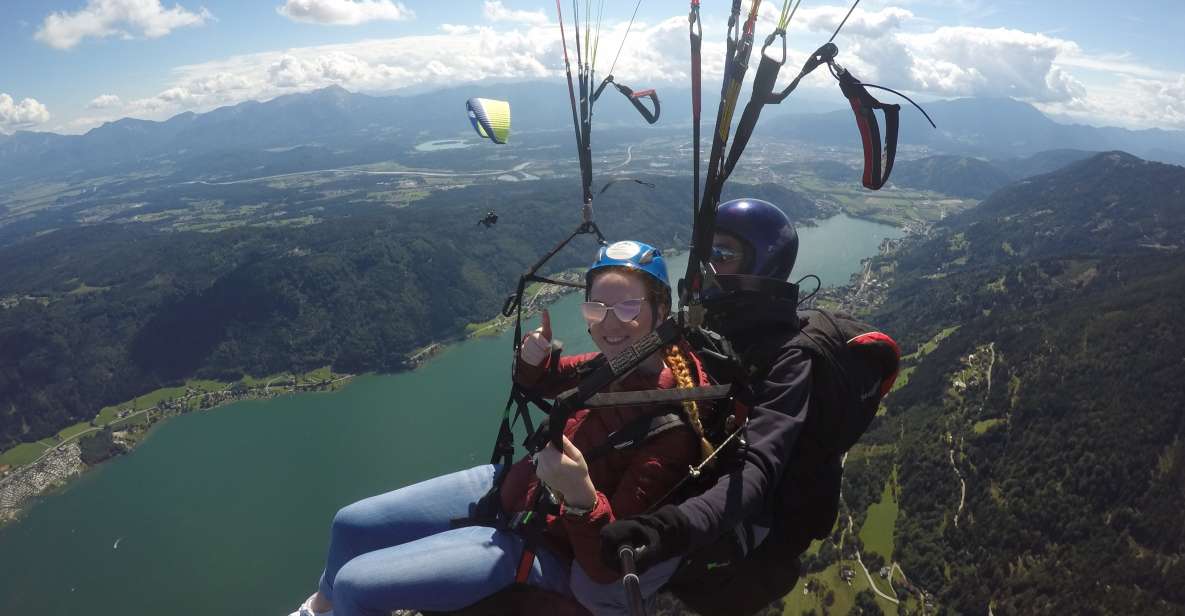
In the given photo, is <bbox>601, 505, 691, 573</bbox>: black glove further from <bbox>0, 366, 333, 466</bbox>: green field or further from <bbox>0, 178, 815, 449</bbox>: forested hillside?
<bbox>0, 366, 333, 466</bbox>: green field

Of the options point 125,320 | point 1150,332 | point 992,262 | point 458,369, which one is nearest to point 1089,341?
point 1150,332

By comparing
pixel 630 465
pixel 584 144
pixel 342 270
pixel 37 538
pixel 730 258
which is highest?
pixel 584 144

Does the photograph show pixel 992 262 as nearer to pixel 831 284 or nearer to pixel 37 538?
pixel 831 284

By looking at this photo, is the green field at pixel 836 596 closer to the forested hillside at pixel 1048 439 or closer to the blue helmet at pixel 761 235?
the forested hillside at pixel 1048 439

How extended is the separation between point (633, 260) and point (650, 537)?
1.16 meters

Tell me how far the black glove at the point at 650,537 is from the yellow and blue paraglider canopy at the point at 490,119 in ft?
30.0

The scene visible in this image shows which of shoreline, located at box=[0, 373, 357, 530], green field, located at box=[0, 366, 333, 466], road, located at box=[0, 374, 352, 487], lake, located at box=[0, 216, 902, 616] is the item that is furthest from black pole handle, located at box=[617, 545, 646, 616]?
green field, located at box=[0, 366, 333, 466]

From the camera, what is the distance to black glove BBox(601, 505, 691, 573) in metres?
1.68

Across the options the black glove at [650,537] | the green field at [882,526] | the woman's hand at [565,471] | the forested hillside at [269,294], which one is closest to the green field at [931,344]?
the green field at [882,526]

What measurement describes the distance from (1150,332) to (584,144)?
259 ft

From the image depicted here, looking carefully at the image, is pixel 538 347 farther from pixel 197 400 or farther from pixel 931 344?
pixel 197 400

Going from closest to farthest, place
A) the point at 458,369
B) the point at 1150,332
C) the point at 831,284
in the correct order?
the point at 1150,332 < the point at 458,369 < the point at 831,284

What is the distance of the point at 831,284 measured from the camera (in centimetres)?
8656

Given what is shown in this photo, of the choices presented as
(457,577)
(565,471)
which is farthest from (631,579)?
(457,577)
